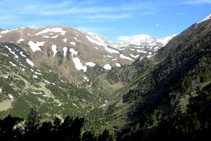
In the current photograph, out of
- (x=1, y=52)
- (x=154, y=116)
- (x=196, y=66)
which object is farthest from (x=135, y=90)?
(x=1, y=52)

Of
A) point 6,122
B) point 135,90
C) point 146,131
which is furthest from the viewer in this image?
point 135,90

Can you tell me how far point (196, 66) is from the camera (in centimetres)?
11094

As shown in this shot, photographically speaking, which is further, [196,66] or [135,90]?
[135,90]

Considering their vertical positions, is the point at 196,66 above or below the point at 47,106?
above

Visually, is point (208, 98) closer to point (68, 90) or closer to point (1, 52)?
point (68, 90)

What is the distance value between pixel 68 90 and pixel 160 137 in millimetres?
152170

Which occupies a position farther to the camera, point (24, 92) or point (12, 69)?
point (12, 69)

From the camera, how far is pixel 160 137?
4847cm

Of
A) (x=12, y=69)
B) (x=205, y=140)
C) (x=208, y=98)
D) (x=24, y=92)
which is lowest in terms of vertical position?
(x=205, y=140)

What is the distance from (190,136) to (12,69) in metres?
167

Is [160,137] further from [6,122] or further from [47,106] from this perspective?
[47,106]

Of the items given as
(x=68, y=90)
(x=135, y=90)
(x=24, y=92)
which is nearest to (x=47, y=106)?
(x=24, y=92)

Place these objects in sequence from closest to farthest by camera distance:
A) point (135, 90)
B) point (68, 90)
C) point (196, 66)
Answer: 1. point (196, 66)
2. point (135, 90)
3. point (68, 90)

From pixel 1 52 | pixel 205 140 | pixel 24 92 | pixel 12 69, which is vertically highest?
pixel 1 52
